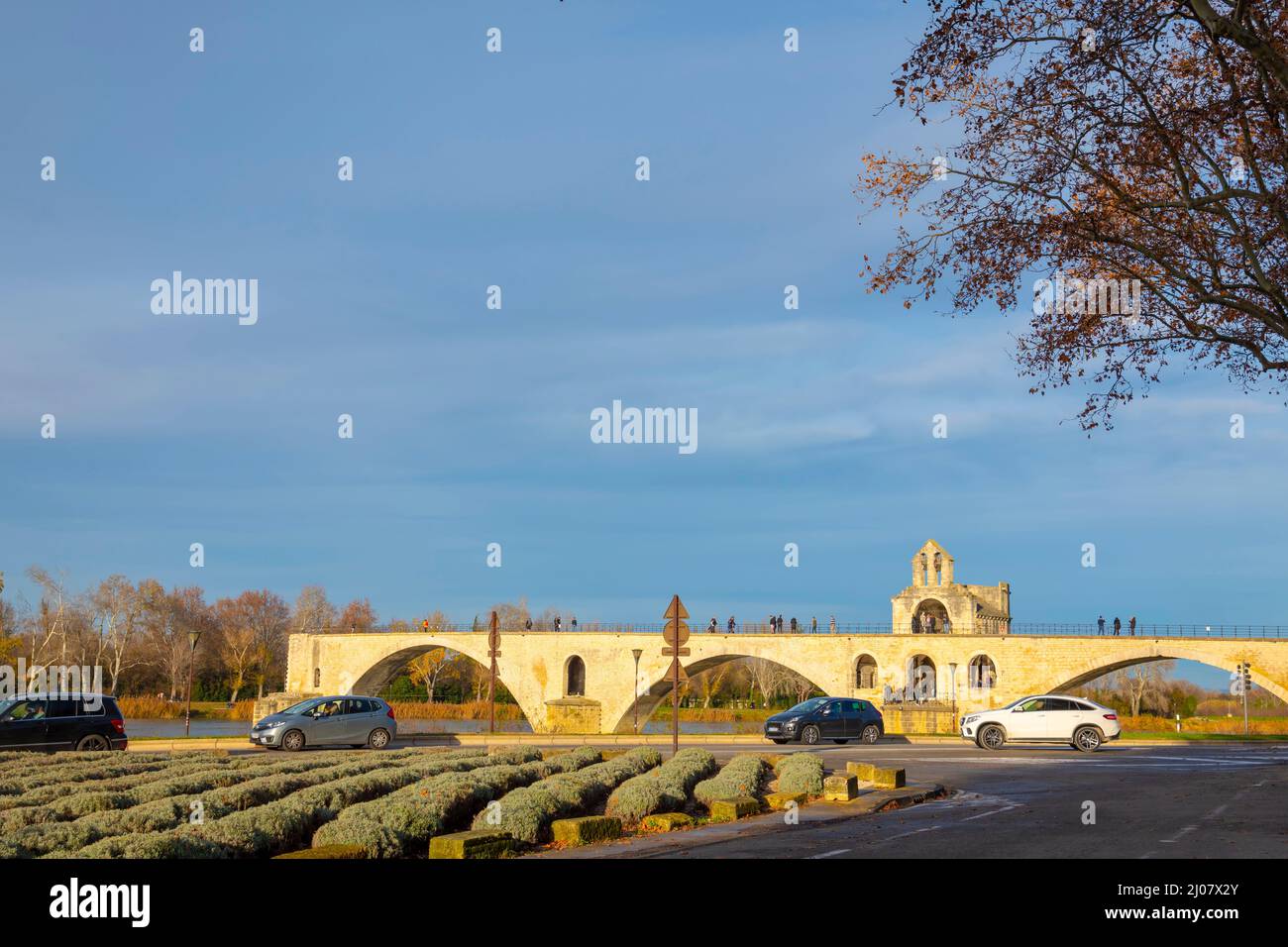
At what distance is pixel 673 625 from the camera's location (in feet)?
72.4

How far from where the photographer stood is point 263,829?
11914 mm

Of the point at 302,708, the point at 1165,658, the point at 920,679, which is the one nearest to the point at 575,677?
the point at 920,679

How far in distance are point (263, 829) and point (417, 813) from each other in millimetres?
1611

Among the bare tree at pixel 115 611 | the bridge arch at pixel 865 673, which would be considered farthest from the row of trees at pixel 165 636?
the bridge arch at pixel 865 673

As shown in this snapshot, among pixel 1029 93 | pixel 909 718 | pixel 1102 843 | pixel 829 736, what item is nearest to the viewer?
pixel 1102 843

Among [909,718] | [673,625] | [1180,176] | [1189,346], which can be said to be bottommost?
[909,718]

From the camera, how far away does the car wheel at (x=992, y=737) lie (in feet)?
97.4

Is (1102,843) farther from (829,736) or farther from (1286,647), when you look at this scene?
(1286,647)

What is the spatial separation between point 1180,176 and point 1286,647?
53041 mm

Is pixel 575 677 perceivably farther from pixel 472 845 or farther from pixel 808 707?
pixel 472 845

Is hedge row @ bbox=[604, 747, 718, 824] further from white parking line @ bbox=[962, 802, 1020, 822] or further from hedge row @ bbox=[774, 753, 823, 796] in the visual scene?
white parking line @ bbox=[962, 802, 1020, 822]

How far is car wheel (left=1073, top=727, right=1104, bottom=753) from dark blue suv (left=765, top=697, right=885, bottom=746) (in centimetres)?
541
